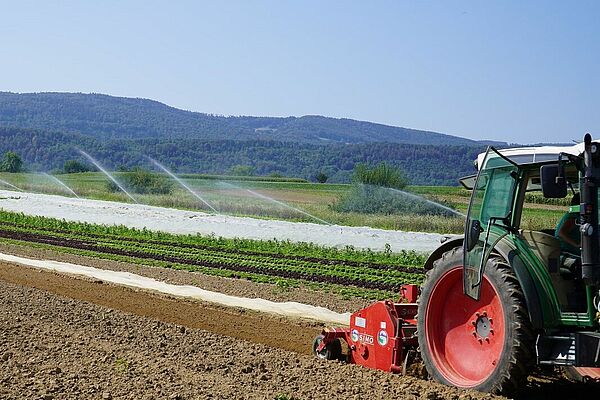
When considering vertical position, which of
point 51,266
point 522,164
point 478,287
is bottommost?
point 51,266

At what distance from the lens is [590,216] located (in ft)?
22.4

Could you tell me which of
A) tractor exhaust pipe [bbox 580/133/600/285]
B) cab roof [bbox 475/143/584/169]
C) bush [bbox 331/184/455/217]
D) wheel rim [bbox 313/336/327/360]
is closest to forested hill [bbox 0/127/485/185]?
bush [bbox 331/184/455/217]

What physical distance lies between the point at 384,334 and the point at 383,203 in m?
34.3

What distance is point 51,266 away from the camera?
63.1 feet

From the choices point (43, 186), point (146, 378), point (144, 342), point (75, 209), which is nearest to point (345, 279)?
point (144, 342)

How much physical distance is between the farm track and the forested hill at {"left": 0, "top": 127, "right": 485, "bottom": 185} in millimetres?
89212

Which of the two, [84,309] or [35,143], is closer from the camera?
[84,309]

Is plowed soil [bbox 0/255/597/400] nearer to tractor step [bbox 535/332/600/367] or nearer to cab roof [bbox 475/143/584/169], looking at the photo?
tractor step [bbox 535/332/600/367]

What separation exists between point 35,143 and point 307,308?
164399 millimetres

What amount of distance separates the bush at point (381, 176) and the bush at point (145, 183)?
56.5ft

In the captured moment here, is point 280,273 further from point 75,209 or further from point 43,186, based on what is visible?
point 43,186

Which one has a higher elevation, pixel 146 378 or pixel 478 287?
pixel 478 287

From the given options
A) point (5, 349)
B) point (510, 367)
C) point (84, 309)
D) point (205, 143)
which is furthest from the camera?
point (205, 143)

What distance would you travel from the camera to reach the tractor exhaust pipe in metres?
6.75
